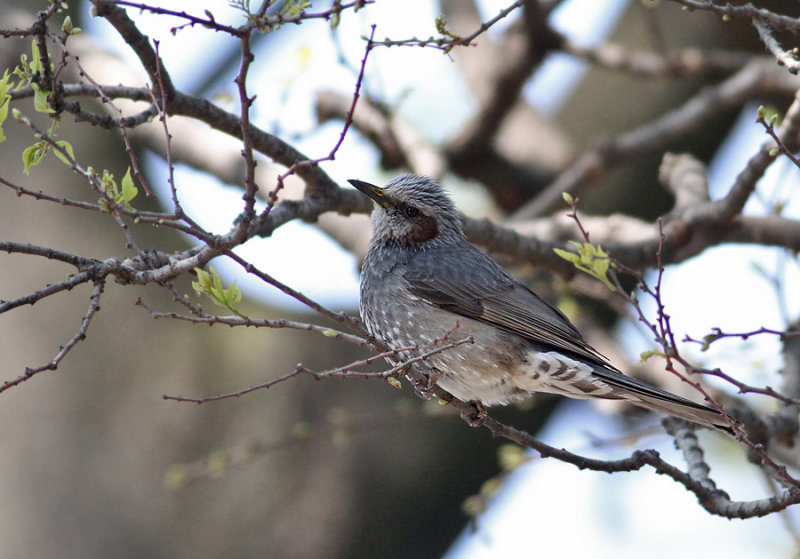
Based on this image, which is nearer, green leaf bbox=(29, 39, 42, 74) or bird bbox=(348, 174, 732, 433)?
green leaf bbox=(29, 39, 42, 74)

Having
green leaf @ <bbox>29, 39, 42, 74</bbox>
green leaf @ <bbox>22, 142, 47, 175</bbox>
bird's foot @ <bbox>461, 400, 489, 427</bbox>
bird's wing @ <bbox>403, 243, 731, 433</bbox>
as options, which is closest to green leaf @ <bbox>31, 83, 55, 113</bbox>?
green leaf @ <bbox>29, 39, 42, 74</bbox>

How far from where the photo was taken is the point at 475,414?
4.27 metres

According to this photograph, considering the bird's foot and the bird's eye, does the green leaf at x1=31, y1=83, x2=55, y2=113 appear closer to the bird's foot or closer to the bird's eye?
the bird's foot

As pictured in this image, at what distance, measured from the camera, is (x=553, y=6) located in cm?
717

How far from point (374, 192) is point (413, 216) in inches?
18.3

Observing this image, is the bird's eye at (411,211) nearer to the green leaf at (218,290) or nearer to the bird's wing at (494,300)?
the bird's wing at (494,300)

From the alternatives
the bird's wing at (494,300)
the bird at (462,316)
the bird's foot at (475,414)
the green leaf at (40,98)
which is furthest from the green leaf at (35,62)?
the bird's wing at (494,300)

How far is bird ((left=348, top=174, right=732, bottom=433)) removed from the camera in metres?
4.74

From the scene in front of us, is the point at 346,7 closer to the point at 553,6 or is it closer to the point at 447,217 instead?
the point at 447,217

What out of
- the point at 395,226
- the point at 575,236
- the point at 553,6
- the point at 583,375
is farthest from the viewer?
the point at 553,6

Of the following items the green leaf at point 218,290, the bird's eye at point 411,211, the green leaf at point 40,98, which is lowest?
the green leaf at point 218,290

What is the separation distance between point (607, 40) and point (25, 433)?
6361mm

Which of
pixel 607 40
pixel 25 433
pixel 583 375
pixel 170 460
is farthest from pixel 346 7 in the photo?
pixel 607 40

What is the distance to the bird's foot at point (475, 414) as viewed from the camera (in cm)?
416
